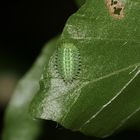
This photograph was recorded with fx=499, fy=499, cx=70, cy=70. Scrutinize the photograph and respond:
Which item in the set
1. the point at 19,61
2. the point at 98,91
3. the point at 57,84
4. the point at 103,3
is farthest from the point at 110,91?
the point at 19,61

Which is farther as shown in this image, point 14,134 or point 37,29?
point 37,29

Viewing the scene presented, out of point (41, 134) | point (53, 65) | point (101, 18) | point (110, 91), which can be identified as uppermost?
point (101, 18)

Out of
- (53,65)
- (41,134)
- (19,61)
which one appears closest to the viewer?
(53,65)

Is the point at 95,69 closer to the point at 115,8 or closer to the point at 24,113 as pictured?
the point at 115,8

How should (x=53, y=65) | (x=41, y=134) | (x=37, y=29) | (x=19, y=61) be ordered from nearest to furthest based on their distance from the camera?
(x=53, y=65)
(x=41, y=134)
(x=19, y=61)
(x=37, y=29)

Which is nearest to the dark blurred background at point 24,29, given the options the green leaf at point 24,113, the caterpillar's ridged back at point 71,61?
the green leaf at point 24,113

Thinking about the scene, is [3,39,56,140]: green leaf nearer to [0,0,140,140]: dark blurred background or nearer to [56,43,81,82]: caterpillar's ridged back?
[0,0,140,140]: dark blurred background

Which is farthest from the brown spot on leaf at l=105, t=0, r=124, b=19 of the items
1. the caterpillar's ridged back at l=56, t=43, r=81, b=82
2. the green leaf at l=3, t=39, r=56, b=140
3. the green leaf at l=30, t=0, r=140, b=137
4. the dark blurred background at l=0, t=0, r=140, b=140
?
the dark blurred background at l=0, t=0, r=140, b=140

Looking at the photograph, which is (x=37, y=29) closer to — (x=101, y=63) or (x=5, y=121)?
(x=5, y=121)

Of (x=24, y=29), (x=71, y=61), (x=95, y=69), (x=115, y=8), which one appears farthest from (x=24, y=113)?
(x=24, y=29)
